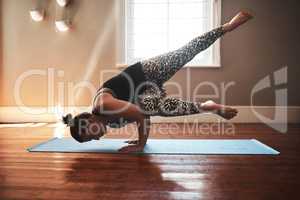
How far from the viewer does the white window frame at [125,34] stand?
3.81 meters

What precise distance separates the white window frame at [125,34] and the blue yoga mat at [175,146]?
4.81ft

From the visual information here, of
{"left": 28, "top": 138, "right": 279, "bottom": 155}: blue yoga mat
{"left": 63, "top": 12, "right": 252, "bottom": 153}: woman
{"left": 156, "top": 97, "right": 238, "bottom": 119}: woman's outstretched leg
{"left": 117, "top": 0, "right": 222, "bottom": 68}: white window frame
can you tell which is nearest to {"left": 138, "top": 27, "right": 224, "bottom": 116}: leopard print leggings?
{"left": 63, "top": 12, "right": 252, "bottom": 153}: woman

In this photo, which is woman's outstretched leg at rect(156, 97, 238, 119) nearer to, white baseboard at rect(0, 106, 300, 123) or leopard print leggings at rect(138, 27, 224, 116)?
leopard print leggings at rect(138, 27, 224, 116)

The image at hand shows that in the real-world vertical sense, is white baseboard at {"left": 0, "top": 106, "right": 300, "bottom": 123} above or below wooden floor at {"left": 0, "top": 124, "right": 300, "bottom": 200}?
above

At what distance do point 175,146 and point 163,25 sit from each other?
80.0 inches

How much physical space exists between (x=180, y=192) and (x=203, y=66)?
2681 mm

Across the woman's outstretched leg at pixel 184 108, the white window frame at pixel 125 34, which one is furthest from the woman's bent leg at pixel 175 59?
the white window frame at pixel 125 34

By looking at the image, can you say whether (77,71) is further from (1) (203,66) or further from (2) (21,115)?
(1) (203,66)

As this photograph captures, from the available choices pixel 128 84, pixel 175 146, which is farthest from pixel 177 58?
pixel 175 146

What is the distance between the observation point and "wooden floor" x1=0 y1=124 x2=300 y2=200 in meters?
1.29

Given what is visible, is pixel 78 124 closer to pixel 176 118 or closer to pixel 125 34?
pixel 176 118

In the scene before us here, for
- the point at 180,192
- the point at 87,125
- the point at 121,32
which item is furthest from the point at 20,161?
the point at 121,32

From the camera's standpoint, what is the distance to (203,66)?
3.83 meters

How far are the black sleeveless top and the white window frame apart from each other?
1.52 m
